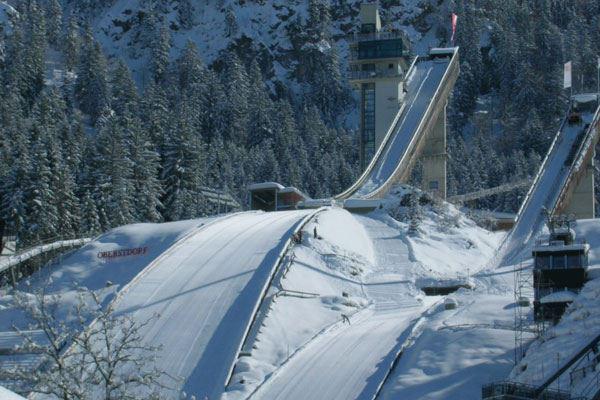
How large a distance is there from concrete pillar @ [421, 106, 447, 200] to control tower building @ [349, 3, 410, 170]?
2.88 metres

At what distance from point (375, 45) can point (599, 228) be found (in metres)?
30.8

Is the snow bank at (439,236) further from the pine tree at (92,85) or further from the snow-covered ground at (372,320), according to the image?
the pine tree at (92,85)

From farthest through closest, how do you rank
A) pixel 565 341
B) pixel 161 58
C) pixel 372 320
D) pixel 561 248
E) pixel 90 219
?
pixel 161 58 → pixel 90 219 → pixel 372 320 → pixel 561 248 → pixel 565 341

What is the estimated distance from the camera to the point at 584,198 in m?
60.9

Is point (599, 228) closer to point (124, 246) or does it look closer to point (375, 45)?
point (124, 246)

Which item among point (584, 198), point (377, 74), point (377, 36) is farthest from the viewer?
point (377, 36)

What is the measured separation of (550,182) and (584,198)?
477 cm

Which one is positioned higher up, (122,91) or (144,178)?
(122,91)

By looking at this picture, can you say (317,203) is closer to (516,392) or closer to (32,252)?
(32,252)

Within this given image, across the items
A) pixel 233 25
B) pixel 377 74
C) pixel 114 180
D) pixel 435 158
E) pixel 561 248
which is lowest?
pixel 561 248

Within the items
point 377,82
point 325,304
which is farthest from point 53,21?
point 325,304

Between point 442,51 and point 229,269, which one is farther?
point 442,51

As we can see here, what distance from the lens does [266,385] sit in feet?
97.1

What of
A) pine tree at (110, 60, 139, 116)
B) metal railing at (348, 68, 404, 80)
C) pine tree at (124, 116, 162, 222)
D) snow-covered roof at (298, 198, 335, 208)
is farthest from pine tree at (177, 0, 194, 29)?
snow-covered roof at (298, 198, 335, 208)
